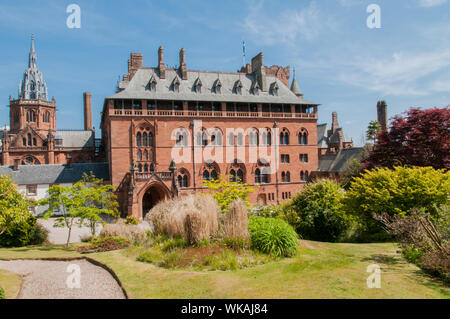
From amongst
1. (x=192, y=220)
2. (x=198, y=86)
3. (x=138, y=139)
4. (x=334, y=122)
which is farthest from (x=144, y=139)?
(x=334, y=122)

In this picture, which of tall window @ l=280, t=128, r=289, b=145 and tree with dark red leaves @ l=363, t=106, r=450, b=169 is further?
tall window @ l=280, t=128, r=289, b=145

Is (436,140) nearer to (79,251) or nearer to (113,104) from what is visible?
(79,251)

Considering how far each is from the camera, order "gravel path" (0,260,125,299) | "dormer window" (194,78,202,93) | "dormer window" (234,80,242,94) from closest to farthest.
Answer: "gravel path" (0,260,125,299)
"dormer window" (194,78,202,93)
"dormer window" (234,80,242,94)

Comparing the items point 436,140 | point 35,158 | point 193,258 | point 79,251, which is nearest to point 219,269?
point 193,258

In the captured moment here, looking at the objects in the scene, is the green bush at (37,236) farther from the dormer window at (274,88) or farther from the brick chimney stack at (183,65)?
the dormer window at (274,88)

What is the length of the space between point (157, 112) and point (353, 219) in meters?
26.3

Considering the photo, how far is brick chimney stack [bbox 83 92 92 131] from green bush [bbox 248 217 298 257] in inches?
2235

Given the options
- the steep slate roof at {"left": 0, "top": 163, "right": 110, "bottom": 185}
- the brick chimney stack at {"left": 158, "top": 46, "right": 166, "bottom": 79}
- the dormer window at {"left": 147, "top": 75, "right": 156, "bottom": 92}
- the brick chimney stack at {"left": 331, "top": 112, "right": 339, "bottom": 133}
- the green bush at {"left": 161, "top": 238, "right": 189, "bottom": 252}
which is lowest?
the green bush at {"left": 161, "top": 238, "right": 189, "bottom": 252}

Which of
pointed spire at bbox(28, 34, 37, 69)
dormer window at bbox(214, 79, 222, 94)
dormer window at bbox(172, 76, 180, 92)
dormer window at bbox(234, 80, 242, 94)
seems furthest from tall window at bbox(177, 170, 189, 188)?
pointed spire at bbox(28, 34, 37, 69)

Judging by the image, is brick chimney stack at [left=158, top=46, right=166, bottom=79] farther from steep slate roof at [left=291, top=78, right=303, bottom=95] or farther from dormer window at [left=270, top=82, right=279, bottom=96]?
steep slate roof at [left=291, top=78, right=303, bottom=95]

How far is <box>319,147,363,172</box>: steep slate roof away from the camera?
48.3 metres

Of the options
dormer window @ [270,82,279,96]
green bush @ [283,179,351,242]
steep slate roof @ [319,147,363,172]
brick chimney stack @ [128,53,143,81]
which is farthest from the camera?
steep slate roof @ [319,147,363,172]

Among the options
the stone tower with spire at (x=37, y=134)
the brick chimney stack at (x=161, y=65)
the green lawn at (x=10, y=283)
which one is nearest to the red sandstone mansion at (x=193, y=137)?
the brick chimney stack at (x=161, y=65)

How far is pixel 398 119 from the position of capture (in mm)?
26016
